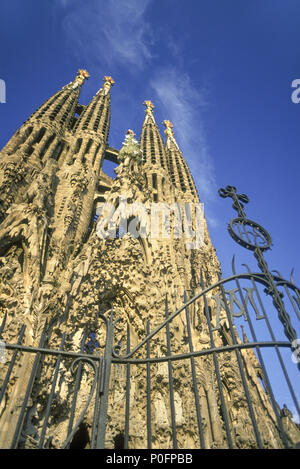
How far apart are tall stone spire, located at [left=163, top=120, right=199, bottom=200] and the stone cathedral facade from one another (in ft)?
16.6

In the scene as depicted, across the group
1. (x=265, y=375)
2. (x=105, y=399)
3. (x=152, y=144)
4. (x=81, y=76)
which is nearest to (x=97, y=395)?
(x=105, y=399)

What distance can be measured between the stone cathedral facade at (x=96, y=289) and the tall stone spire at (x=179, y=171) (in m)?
5.07

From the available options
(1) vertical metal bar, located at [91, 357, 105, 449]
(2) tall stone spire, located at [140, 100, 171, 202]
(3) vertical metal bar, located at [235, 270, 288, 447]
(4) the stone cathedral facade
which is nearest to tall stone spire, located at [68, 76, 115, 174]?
(4) the stone cathedral facade

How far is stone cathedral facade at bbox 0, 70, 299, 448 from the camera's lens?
700cm

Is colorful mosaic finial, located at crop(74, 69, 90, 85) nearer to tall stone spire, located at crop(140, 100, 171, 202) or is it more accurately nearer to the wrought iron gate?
tall stone spire, located at crop(140, 100, 171, 202)

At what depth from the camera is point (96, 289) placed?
9.39 metres

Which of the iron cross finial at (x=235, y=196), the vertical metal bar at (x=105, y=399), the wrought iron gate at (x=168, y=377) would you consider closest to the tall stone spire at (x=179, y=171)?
the wrought iron gate at (x=168, y=377)

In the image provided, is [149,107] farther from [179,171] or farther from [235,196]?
[235,196]

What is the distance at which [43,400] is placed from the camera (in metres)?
6.38

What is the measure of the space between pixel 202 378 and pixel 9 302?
499 cm

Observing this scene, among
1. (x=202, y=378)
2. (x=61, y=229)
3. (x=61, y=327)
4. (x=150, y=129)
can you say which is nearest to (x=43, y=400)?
(x=61, y=327)

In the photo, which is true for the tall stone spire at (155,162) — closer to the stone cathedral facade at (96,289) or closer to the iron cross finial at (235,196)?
the stone cathedral facade at (96,289)

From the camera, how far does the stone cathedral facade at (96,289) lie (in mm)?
7000
